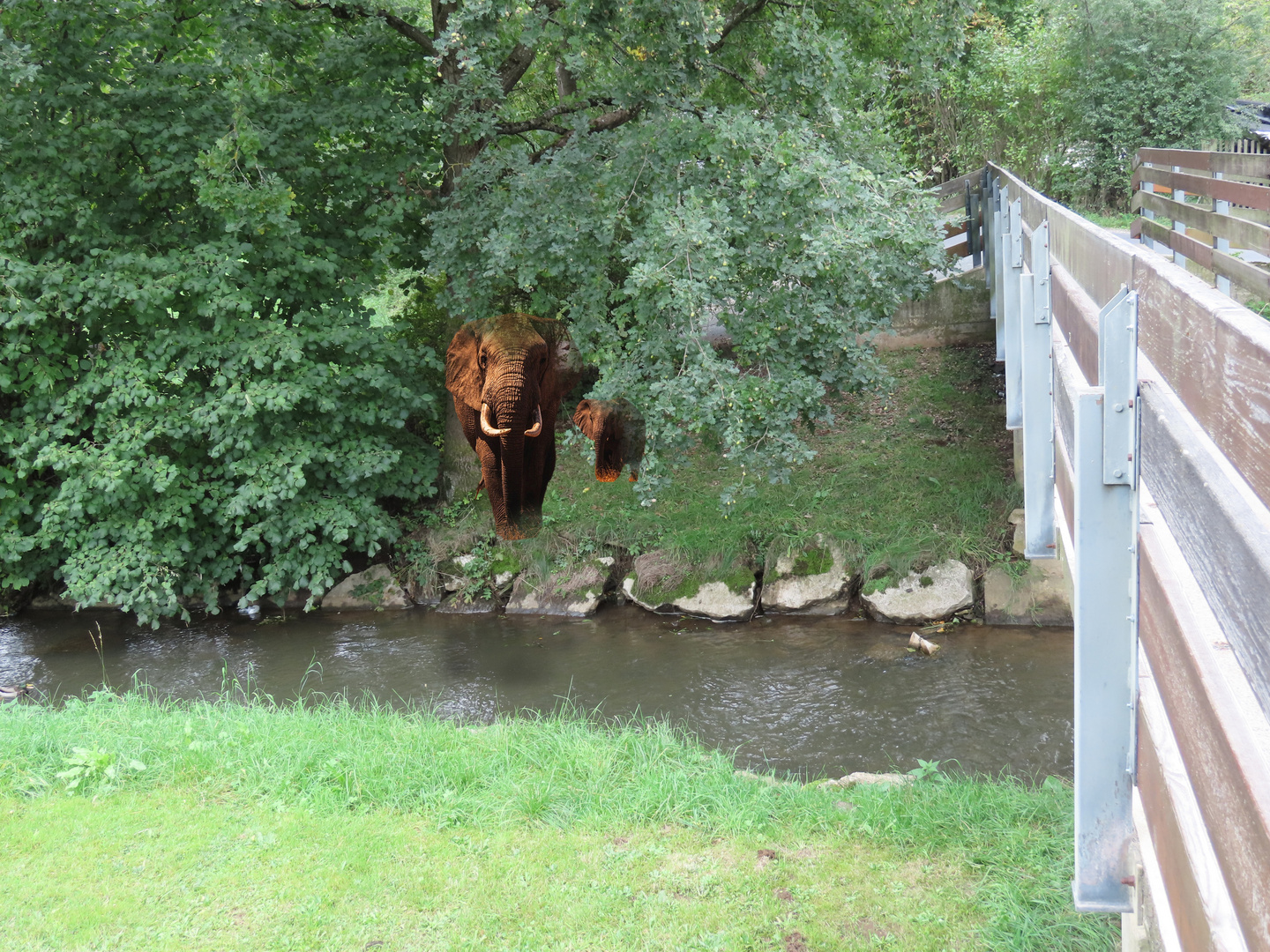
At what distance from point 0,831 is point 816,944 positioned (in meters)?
4.10

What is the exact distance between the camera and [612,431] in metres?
8.79

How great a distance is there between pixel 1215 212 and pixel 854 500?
190 inches

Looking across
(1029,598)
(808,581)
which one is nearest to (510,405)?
(808,581)

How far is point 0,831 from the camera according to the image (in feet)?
17.4

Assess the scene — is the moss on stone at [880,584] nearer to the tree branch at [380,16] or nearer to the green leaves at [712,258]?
the green leaves at [712,258]

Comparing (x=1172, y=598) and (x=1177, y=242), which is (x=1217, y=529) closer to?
(x=1172, y=598)

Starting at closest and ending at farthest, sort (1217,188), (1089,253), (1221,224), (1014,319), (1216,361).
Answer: (1216,361) < (1089,253) < (1014,319) < (1221,224) < (1217,188)

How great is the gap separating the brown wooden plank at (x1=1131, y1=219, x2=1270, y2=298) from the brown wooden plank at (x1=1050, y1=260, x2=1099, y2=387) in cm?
403

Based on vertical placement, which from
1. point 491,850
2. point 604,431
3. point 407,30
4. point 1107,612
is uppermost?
point 407,30

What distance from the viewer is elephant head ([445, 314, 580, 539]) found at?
681cm

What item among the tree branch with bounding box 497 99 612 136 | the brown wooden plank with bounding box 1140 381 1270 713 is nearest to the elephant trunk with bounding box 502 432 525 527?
the tree branch with bounding box 497 99 612 136

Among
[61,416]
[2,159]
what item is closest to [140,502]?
[61,416]

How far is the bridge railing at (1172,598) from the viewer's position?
46.1 inches

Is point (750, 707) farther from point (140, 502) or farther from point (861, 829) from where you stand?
point (140, 502)
